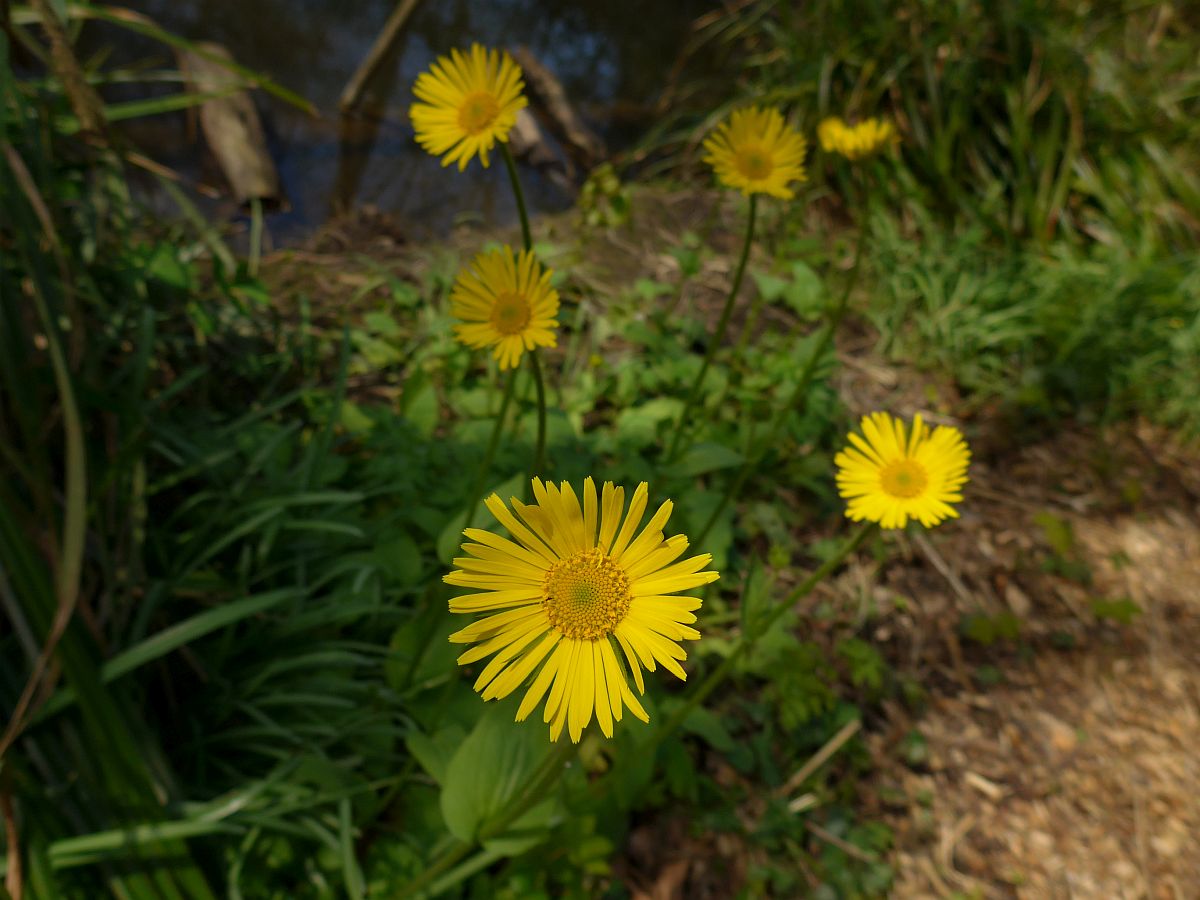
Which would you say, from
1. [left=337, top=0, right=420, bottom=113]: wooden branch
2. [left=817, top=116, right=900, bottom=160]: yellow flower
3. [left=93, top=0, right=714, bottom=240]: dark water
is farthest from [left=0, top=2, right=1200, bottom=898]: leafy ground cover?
[left=337, top=0, right=420, bottom=113]: wooden branch

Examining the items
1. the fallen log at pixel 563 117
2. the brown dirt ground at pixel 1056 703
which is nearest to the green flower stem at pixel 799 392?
the brown dirt ground at pixel 1056 703

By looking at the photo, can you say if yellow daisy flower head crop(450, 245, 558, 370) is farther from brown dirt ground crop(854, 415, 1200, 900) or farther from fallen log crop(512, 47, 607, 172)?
fallen log crop(512, 47, 607, 172)

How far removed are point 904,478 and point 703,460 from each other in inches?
24.1

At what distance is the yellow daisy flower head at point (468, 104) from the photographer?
1.19 meters

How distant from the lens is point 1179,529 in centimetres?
262

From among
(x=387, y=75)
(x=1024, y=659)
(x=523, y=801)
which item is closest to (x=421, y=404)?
(x=523, y=801)

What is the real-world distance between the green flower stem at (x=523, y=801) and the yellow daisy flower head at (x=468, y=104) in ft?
2.93

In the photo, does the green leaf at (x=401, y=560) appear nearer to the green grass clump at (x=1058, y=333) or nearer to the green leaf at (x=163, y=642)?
the green leaf at (x=163, y=642)

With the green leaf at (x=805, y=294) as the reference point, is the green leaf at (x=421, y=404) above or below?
below

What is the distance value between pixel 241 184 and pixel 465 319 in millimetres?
Result: 2758

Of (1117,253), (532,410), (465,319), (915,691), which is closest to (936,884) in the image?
(915,691)

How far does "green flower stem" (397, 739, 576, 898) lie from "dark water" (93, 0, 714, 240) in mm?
2960

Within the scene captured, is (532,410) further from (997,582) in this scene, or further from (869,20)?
(869,20)

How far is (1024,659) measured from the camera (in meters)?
2.21
